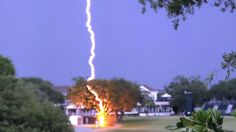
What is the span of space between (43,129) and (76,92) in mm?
41149

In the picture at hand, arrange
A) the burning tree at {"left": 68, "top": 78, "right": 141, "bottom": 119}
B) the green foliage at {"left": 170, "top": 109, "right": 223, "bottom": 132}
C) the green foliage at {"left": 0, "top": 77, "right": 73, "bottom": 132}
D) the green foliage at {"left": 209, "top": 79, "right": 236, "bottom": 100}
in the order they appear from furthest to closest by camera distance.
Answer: the green foliage at {"left": 209, "top": 79, "right": 236, "bottom": 100} → the burning tree at {"left": 68, "top": 78, "right": 141, "bottom": 119} → the green foliage at {"left": 0, "top": 77, "right": 73, "bottom": 132} → the green foliage at {"left": 170, "top": 109, "right": 223, "bottom": 132}

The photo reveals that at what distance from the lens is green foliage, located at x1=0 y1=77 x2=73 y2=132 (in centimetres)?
1447

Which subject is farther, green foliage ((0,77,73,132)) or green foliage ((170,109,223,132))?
green foliage ((0,77,73,132))

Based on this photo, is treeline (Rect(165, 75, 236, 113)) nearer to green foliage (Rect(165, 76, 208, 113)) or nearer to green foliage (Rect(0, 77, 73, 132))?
green foliage (Rect(165, 76, 208, 113))

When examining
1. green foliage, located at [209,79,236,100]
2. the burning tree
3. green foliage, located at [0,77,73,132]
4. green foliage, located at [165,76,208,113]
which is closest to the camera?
green foliage, located at [0,77,73,132]

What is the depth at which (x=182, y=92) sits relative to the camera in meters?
90.2

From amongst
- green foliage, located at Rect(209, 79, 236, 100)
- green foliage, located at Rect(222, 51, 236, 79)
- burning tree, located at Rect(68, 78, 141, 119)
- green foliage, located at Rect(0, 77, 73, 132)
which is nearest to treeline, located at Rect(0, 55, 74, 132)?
green foliage, located at Rect(0, 77, 73, 132)

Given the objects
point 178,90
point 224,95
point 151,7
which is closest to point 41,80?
point 178,90

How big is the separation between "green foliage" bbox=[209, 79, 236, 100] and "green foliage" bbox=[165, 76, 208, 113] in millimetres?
2743

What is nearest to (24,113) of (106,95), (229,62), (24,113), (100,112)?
(24,113)

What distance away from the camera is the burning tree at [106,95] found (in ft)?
178

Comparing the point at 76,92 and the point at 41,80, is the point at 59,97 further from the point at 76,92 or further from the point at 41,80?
the point at 76,92

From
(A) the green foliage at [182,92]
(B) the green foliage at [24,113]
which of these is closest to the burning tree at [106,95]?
(A) the green foliage at [182,92]

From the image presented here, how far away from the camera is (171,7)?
7.78 metres
